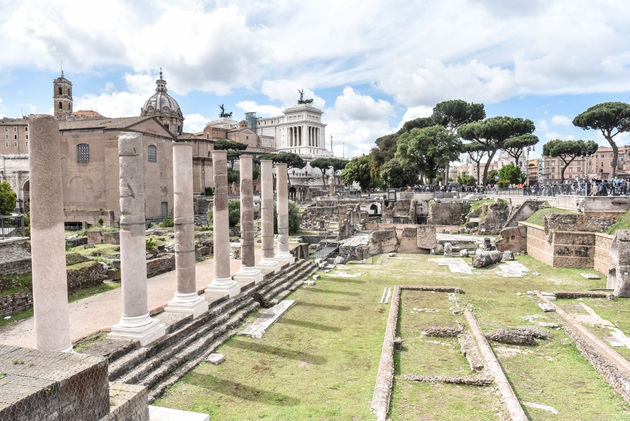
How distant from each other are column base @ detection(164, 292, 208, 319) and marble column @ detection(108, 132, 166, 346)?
1.25 m

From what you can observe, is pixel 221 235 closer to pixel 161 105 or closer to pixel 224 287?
pixel 224 287

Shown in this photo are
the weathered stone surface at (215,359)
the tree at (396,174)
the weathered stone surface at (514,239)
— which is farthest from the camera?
the tree at (396,174)

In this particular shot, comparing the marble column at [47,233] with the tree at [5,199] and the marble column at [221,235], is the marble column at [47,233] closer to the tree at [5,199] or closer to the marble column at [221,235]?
the marble column at [221,235]

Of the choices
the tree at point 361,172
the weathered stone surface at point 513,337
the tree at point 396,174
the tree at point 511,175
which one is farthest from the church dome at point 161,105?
the weathered stone surface at point 513,337

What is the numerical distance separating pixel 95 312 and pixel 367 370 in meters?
6.55

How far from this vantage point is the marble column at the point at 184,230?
9.41 m

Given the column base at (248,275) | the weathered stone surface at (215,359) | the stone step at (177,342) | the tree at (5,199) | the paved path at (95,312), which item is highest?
the tree at (5,199)

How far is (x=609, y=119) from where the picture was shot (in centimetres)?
3472

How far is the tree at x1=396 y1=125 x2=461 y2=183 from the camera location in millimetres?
42875

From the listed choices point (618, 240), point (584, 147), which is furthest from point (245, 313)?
point (584, 147)

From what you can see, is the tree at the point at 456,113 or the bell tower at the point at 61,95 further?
the bell tower at the point at 61,95

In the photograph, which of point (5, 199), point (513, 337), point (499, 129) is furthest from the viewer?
point (499, 129)

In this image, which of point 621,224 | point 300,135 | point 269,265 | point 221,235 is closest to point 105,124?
point 269,265

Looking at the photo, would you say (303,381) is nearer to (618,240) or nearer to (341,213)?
(618,240)
